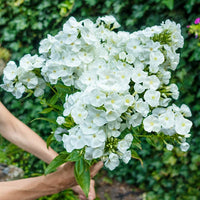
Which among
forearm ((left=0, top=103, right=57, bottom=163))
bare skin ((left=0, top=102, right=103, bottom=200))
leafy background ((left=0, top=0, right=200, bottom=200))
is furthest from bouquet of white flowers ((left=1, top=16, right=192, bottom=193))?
leafy background ((left=0, top=0, right=200, bottom=200))

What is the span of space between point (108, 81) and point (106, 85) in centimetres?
1

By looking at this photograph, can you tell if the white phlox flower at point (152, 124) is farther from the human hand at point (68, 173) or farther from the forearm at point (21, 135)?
the forearm at point (21, 135)

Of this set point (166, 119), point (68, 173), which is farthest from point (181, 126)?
point (68, 173)

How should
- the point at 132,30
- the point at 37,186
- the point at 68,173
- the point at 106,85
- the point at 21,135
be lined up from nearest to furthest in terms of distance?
the point at 106,85 < the point at 68,173 < the point at 37,186 < the point at 21,135 < the point at 132,30

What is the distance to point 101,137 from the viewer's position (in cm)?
86

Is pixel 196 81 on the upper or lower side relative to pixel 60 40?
lower

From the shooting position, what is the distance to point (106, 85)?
33.7 inches

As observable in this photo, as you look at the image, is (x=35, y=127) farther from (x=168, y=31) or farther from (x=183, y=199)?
(x=168, y=31)

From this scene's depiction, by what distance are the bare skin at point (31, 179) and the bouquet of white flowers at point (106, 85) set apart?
15 centimetres

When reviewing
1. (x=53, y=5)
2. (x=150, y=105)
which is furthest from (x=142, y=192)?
(x=150, y=105)

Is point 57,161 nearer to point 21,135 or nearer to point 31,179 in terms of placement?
point 31,179

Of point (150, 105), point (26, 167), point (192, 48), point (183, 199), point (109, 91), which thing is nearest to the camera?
point (109, 91)

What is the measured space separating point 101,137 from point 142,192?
2.62m

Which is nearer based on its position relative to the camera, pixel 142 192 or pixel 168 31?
pixel 168 31
